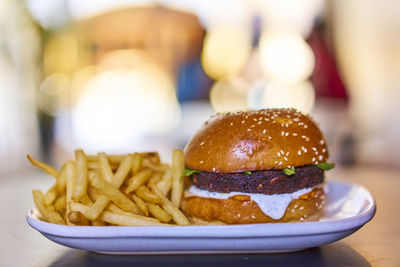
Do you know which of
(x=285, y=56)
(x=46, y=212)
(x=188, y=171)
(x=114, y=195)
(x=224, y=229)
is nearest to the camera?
(x=224, y=229)

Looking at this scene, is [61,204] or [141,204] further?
[61,204]

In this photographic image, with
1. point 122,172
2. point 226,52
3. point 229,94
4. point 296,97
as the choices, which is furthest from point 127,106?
point 122,172

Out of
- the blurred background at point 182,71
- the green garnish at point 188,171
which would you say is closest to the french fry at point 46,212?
the green garnish at point 188,171

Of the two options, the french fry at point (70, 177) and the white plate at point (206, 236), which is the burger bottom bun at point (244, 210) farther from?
the french fry at point (70, 177)

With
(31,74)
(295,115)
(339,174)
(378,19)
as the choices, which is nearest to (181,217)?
(295,115)

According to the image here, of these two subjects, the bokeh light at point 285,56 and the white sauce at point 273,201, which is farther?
the bokeh light at point 285,56

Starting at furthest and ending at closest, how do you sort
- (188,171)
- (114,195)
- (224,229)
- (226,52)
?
(226,52) < (188,171) < (114,195) < (224,229)

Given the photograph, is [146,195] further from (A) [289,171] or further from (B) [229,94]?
(B) [229,94]
